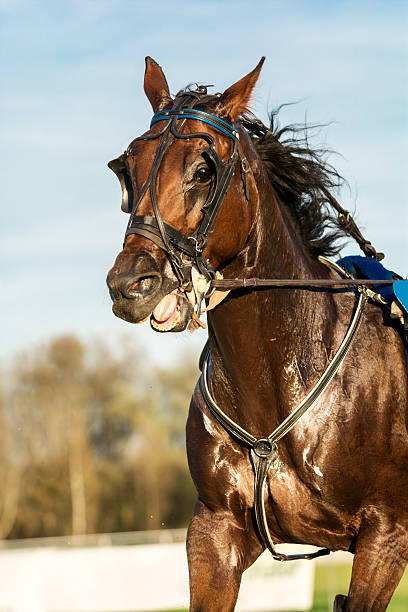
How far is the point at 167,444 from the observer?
4322cm

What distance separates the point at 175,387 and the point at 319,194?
39.7 m

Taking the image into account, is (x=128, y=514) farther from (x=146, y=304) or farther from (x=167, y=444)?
(x=146, y=304)

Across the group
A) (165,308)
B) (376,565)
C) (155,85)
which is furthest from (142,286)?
(376,565)

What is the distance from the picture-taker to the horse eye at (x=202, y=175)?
158 inches

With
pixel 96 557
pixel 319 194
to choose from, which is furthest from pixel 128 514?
pixel 319 194

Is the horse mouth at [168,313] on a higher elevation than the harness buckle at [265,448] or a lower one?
higher

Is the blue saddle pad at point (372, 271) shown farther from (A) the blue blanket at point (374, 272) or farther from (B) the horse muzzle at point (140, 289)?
(B) the horse muzzle at point (140, 289)

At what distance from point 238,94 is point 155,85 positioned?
508 mm

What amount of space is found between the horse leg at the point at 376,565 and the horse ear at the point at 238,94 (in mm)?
2066

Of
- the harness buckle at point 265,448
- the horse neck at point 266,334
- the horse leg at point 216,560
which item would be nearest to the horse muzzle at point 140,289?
A: the horse neck at point 266,334

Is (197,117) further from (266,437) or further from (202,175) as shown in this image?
(266,437)

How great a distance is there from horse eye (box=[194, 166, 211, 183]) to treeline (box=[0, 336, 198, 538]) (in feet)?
106

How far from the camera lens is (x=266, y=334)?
177 inches

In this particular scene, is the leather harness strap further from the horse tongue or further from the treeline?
the treeline
